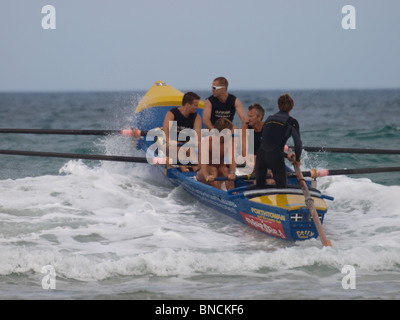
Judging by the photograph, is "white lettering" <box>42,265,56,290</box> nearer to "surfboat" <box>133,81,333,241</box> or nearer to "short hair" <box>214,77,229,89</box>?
"surfboat" <box>133,81,333,241</box>

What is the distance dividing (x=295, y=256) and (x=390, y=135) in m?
17.3

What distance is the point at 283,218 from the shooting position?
23.8 ft

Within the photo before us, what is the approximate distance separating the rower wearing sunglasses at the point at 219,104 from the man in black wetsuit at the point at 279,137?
77.1 inches

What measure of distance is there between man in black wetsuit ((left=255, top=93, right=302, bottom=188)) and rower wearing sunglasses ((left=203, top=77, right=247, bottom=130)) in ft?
6.43

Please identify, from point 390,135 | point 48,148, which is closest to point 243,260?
point 48,148

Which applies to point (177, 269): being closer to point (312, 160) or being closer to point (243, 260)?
point (243, 260)

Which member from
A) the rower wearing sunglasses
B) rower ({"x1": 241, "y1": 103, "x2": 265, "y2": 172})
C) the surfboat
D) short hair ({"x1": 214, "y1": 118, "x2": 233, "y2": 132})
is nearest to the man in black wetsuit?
the surfboat

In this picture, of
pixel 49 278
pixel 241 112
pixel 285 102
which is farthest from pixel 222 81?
pixel 49 278

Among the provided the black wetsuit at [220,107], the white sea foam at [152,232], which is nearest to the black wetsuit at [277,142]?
the white sea foam at [152,232]

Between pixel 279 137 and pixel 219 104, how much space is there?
92.5 inches

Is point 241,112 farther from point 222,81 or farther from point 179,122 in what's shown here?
point 179,122

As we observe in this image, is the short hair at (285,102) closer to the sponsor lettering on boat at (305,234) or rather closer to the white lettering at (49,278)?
the sponsor lettering on boat at (305,234)

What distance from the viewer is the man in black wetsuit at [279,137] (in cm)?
750

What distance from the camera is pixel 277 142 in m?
7.55
